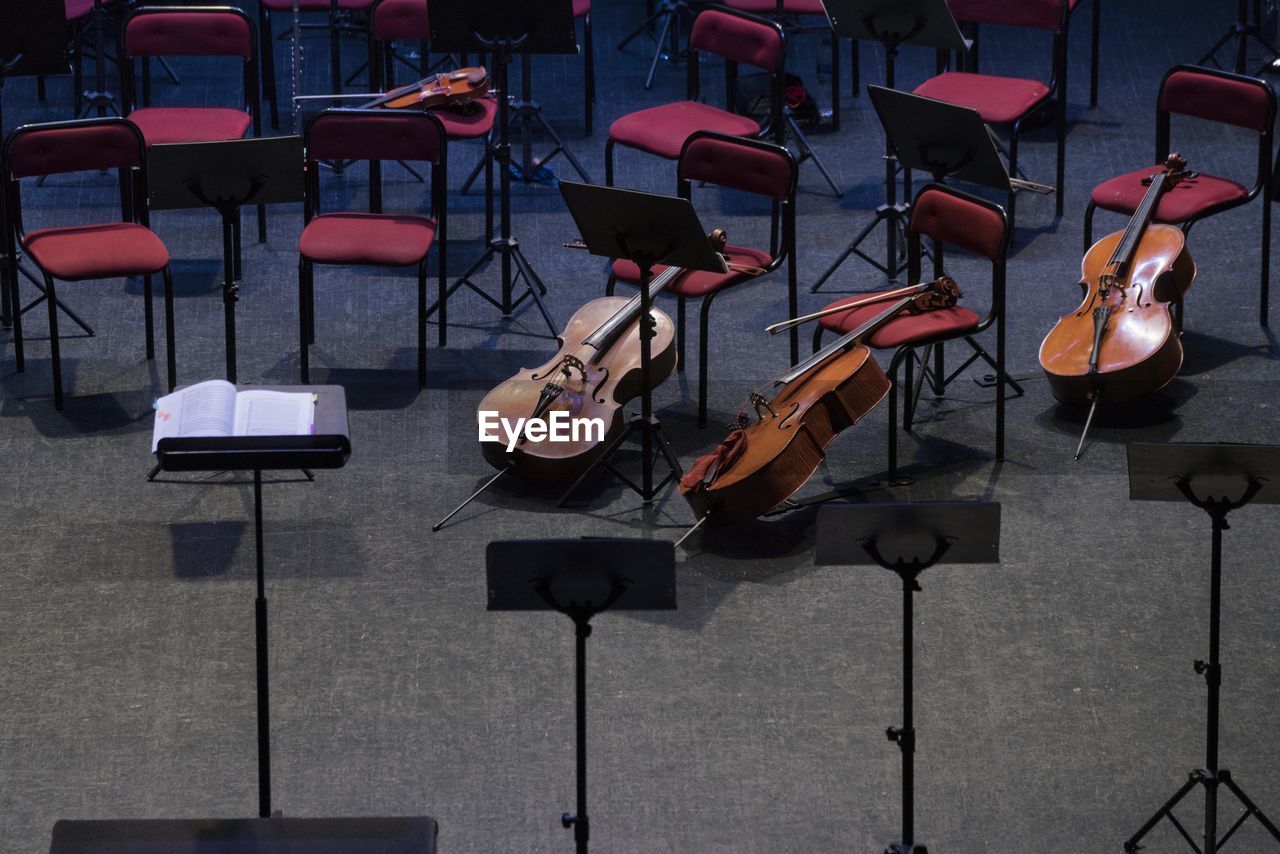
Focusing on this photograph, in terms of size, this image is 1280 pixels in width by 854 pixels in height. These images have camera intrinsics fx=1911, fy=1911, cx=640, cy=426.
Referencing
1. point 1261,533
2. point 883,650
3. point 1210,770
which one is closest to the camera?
point 1210,770

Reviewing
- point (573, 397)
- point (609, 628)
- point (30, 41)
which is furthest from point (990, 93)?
point (30, 41)

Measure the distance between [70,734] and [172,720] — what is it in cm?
24

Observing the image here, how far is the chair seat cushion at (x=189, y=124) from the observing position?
24.1 feet

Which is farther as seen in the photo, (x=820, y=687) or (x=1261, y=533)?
(x=1261, y=533)

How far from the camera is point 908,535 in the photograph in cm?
386

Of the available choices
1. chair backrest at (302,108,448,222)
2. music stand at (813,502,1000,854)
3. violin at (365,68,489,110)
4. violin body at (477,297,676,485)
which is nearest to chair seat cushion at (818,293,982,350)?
violin body at (477,297,676,485)

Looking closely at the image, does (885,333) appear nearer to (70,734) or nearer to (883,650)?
(883,650)

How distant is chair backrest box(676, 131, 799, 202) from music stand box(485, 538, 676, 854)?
2.77 meters

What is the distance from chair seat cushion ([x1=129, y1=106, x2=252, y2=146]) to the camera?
7.35 metres

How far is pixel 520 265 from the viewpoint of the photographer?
696 cm

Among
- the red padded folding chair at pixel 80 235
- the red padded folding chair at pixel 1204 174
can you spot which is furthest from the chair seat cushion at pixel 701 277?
the red padded folding chair at pixel 80 235

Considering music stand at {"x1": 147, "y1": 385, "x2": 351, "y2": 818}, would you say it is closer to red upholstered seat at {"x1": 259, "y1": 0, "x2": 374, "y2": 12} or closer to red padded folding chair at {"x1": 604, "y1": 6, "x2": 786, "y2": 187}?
red padded folding chair at {"x1": 604, "y1": 6, "x2": 786, "y2": 187}

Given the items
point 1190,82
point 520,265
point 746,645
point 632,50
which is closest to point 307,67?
point 632,50

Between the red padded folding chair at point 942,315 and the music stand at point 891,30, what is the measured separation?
81 cm
